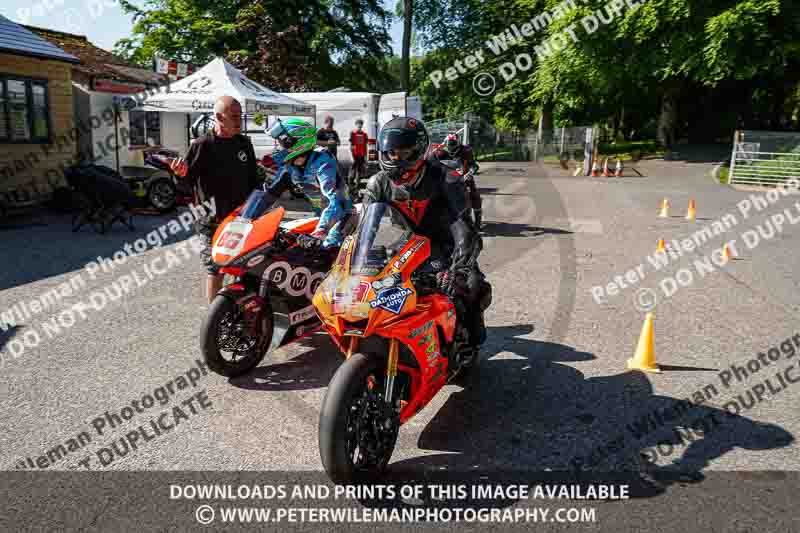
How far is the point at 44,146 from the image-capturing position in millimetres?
16266

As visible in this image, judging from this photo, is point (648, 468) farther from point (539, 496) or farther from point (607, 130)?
point (607, 130)

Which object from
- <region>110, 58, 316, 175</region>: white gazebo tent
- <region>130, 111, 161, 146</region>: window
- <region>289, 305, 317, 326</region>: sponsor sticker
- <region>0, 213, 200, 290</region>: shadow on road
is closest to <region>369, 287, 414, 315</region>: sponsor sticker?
<region>289, 305, 317, 326</region>: sponsor sticker

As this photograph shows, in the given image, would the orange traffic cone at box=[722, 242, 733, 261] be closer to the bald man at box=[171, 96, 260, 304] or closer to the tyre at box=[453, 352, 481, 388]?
the tyre at box=[453, 352, 481, 388]

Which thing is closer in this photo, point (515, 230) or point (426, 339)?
point (426, 339)

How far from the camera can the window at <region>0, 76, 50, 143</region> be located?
49.9ft

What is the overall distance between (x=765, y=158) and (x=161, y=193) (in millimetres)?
20168

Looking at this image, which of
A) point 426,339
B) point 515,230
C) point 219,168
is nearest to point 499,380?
point 426,339

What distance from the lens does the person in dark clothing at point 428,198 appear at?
416 cm

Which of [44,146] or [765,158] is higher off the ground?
[765,158]

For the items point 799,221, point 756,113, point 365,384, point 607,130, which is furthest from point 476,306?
point 607,130

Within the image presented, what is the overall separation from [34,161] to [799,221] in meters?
18.2

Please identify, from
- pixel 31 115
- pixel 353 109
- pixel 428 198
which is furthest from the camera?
pixel 353 109

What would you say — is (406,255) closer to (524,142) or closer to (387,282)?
(387,282)

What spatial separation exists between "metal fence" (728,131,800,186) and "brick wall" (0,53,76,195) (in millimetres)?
21609
